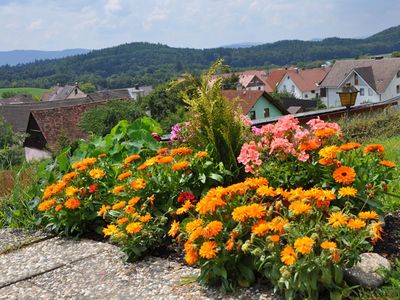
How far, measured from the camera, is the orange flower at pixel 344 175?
2.55m

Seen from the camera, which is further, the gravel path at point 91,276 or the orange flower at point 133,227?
the orange flower at point 133,227

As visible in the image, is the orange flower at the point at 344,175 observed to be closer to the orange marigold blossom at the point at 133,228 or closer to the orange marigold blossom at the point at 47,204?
the orange marigold blossom at the point at 133,228

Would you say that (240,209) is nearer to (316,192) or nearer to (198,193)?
(316,192)

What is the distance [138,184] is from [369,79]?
158ft

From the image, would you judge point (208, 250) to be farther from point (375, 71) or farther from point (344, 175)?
point (375, 71)

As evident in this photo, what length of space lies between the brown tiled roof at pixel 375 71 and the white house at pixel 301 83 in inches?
763

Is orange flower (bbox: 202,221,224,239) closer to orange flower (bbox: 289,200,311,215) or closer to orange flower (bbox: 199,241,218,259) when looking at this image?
orange flower (bbox: 199,241,218,259)

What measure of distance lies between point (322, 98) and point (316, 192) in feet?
186

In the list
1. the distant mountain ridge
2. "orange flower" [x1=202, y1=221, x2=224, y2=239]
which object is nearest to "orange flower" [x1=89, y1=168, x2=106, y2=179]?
"orange flower" [x1=202, y1=221, x2=224, y2=239]

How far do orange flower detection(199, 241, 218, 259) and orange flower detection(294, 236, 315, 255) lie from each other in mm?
422

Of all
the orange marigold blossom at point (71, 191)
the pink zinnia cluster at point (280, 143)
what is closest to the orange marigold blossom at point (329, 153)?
the pink zinnia cluster at point (280, 143)

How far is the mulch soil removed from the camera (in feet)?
8.45

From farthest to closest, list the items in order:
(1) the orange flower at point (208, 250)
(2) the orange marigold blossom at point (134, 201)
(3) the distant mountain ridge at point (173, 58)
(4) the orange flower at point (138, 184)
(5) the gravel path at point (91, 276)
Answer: (3) the distant mountain ridge at point (173, 58) < (4) the orange flower at point (138, 184) < (2) the orange marigold blossom at point (134, 201) < (5) the gravel path at point (91, 276) < (1) the orange flower at point (208, 250)

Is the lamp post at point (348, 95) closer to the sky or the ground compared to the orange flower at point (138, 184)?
closer to the ground
